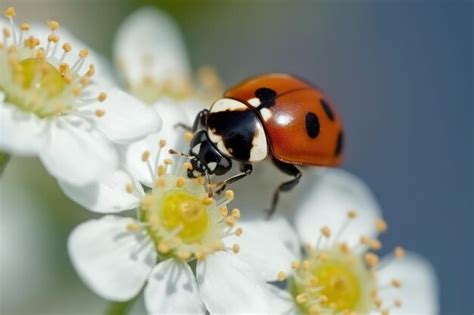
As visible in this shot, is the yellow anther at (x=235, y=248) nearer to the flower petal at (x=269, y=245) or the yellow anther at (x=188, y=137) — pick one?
the flower petal at (x=269, y=245)

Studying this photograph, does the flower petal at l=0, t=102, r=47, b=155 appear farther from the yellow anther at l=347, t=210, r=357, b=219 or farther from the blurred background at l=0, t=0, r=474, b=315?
the blurred background at l=0, t=0, r=474, b=315

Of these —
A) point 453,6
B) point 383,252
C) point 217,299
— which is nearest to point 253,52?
point 453,6

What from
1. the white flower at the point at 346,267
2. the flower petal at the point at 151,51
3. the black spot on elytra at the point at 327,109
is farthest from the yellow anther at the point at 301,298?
the flower petal at the point at 151,51

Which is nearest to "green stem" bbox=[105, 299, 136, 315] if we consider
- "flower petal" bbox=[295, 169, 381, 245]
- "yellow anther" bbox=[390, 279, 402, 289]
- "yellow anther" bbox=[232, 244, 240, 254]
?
"yellow anther" bbox=[232, 244, 240, 254]

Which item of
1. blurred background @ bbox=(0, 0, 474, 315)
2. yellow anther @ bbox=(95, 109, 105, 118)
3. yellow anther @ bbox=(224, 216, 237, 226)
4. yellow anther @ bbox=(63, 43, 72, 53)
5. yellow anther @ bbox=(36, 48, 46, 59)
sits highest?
yellow anther @ bbox=(63, 43, 72, 53)

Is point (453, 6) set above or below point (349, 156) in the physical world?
above

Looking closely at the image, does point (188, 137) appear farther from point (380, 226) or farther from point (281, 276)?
point (380, 226)

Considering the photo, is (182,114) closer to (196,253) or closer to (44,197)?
(196,253)
